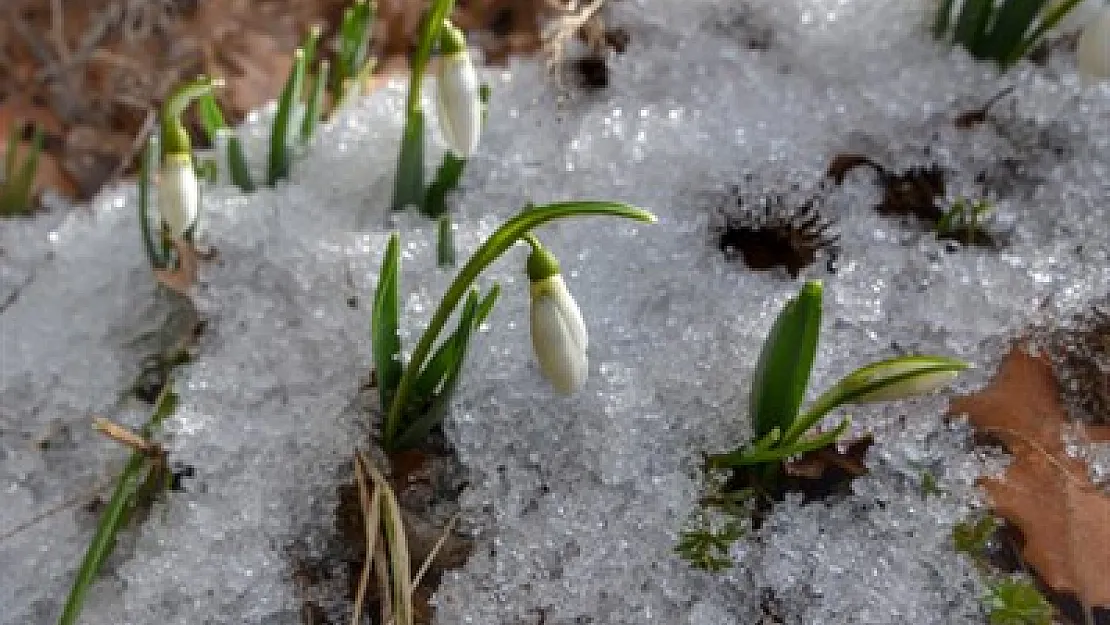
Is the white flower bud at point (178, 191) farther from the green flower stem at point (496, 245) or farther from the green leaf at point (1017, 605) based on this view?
the green leaf at point (1017, 605)

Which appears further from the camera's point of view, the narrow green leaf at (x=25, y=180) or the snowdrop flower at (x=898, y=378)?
the narrow green leaf at (x=25, y=180)

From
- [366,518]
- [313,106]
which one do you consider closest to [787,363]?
[366,518]

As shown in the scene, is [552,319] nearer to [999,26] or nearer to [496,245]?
[496,245]

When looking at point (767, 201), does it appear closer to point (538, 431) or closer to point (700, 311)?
point (700, 311)

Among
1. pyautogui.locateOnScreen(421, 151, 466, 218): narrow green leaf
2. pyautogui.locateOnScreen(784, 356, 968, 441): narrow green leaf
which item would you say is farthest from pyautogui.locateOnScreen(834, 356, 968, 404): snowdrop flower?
pyautogui.locateOnScreen(421, 151, 466, 218): narrow green leaf

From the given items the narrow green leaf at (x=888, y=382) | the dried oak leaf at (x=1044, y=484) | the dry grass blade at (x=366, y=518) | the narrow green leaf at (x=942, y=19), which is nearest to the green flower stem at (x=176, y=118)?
the dry grass blade at (x=366, y=518)

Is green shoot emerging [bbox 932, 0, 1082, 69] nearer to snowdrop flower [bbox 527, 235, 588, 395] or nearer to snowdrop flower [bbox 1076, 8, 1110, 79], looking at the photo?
snowdrop flower [bbox 1076, 8, 1110, 79]

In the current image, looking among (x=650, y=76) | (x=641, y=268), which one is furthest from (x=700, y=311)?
(x=650, y=76)
